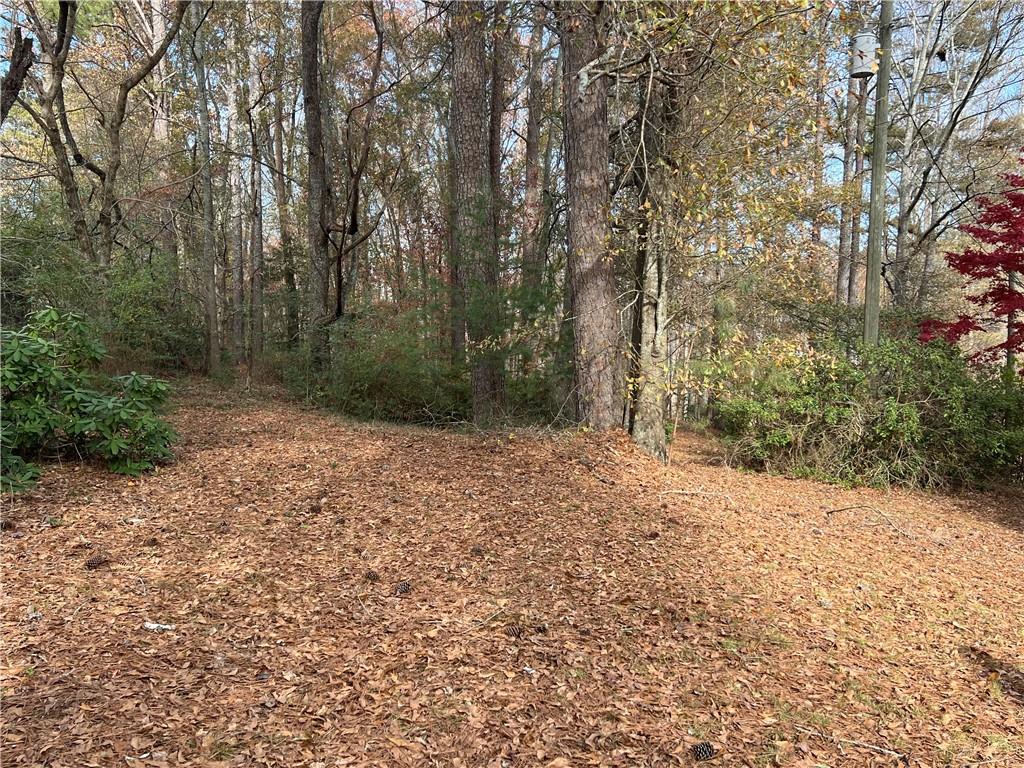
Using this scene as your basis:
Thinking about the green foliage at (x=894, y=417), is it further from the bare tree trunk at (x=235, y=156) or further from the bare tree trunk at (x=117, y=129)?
the bare tree trunk at (x=235, y=156)

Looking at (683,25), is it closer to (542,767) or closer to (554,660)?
(554,660)

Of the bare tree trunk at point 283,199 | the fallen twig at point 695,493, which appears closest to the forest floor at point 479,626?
the fallen twig at point 695,493

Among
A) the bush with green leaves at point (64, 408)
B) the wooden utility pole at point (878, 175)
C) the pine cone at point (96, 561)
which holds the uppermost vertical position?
the wooden utility pole at point (878, 175)

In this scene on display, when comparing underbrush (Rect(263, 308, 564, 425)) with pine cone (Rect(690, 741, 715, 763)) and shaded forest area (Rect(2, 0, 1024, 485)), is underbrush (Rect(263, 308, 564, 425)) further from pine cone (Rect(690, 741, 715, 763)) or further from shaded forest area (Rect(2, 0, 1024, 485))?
pine cone (Rect(690, 741, 715, 763))

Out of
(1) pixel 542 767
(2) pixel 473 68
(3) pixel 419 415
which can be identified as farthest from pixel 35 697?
(2) pixel 473 68

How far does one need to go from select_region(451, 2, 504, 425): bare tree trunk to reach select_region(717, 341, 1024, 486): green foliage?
3.05 m

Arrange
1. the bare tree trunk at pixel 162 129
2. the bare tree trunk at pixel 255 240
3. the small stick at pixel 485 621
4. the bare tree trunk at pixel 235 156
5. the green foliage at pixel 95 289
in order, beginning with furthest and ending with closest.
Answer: the bare tree trunk at pixel 255 240
the bare tree trunk at pixel 235 156
the bare tree trunk at pixel 162 129
the green foliage at pixel 95 289
the small stick at pixel 485 621

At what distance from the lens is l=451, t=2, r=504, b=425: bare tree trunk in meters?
7.61

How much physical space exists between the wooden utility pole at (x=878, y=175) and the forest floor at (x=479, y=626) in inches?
127

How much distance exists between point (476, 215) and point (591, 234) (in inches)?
93.9

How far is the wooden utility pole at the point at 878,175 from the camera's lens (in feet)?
22.2

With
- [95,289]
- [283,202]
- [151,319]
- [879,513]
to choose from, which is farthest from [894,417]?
[283,202]

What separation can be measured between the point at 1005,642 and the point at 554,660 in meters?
2.39

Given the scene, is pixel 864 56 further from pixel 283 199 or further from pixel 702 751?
pixel 283 199
